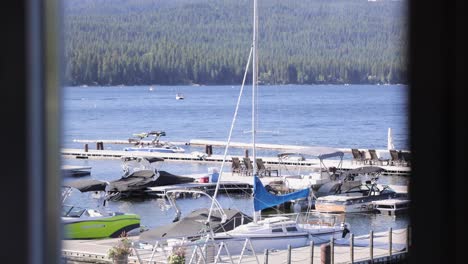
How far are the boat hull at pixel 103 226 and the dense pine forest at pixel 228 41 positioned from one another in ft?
45.6

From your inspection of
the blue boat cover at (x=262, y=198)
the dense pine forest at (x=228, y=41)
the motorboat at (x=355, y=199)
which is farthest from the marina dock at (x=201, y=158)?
the blue boat cover at (x=262, y=198)

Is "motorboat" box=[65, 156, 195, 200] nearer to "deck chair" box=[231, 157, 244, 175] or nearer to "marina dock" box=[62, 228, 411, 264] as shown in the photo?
"deck chair" box=[231, 157, 244, 175]

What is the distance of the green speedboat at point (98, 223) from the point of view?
12.6 metres

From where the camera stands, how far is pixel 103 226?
12844mm

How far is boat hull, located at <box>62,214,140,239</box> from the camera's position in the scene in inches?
494

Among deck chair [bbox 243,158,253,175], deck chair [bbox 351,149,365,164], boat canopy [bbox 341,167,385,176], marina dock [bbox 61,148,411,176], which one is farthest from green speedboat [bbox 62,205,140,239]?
deck chair [bbox 351,149,365,164]

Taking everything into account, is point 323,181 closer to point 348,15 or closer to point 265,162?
point 265,162

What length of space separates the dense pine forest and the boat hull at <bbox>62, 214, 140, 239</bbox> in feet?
45.6

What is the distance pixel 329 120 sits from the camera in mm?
36438
